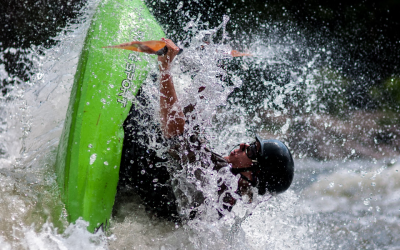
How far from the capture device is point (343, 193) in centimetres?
436

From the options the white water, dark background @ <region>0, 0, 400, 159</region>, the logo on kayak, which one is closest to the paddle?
the white water

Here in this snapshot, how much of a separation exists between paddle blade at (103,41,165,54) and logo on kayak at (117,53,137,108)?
0.72 m

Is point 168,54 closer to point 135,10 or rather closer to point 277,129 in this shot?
point 135,10

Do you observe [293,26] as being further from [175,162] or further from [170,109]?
[175,162]

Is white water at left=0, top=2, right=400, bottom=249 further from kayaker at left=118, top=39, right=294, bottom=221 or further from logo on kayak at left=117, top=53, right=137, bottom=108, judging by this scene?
logo on kayak at left=117, top=53, right=137, bottom=108

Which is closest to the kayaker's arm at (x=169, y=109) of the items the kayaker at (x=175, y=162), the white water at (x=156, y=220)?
the kayaker at (x=175, y=162)

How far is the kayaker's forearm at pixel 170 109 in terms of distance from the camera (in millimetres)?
2252

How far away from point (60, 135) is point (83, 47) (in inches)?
29.5

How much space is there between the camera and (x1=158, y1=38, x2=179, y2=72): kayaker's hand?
2053mm

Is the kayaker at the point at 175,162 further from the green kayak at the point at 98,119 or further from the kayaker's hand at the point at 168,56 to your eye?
the green kayak at the point at 98,119

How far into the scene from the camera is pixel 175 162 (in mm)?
2285

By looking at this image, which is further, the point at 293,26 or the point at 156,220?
the point at 293,26

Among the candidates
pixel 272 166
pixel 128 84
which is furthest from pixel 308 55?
pixel 128 84

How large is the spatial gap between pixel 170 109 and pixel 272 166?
806mm
